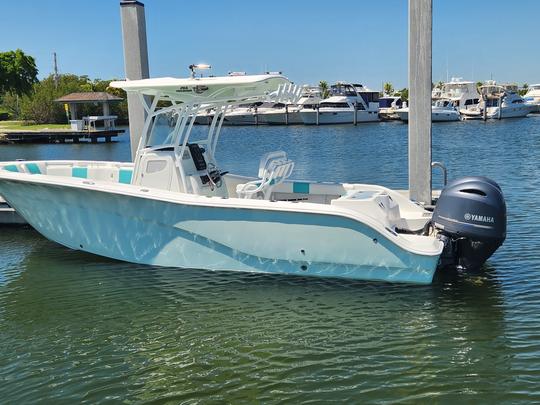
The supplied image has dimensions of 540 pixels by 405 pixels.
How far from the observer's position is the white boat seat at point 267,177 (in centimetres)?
837

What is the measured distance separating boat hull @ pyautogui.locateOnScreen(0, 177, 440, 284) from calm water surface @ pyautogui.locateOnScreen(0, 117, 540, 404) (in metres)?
0.24

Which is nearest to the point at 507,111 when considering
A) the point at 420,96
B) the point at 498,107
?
the point at 498,107

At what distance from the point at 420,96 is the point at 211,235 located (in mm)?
4302

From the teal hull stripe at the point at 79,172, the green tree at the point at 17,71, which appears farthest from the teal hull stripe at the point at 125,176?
the green tree at the point at 17,71

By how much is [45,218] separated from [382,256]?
5.14 meters

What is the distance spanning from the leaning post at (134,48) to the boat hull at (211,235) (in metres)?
2.80

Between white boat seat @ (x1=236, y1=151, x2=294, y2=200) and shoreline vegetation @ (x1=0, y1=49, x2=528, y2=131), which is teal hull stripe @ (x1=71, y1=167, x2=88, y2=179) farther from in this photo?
shoreline vegetation @ (x1=0, y1=49, x2=528, y2=131)

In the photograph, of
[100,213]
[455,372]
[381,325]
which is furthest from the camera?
[100,213]

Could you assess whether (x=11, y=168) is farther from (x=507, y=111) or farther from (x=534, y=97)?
(x=534, y=97)

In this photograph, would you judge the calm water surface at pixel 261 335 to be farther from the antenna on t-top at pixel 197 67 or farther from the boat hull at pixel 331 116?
the boat hull at pixel 331 116

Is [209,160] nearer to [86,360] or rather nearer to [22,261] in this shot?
[22,261]

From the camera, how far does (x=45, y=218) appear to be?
8.91 m

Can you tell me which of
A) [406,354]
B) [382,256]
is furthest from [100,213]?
[406,354]

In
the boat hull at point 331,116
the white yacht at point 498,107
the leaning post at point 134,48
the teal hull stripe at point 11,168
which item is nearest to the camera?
the teal hull stripe at point 11,168
